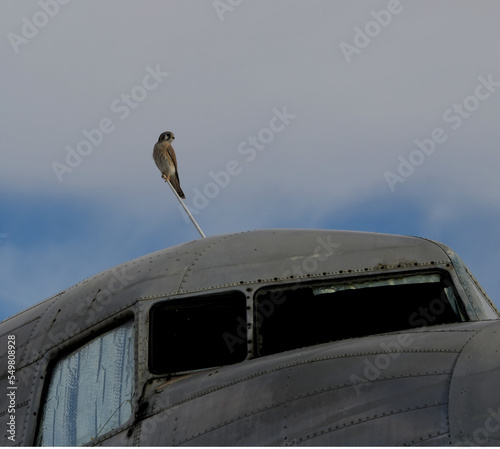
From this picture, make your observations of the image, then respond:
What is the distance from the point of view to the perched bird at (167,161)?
19.1 metres

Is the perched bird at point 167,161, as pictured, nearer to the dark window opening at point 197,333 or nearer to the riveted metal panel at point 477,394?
the dark window opening at point 197,333

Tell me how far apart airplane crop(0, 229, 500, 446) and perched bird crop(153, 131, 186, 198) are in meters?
6.70

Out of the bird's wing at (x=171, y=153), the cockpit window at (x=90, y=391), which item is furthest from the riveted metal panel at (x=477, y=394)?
the bird's wing at (x=171, y=153)

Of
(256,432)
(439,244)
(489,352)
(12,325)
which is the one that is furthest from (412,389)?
(12,325)

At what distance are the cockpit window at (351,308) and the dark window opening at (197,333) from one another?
256mm

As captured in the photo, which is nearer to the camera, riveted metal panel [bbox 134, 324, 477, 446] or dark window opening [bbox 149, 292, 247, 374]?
riveted metal panel [bbox 134, 324, 477, 446]

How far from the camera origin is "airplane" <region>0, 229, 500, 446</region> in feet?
27.4

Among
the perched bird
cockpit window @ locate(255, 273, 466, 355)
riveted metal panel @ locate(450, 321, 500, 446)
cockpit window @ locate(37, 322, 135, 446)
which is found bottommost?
riveted metal panel @ locate(450, 321, 500, 446)

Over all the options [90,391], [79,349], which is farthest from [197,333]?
[79,349]

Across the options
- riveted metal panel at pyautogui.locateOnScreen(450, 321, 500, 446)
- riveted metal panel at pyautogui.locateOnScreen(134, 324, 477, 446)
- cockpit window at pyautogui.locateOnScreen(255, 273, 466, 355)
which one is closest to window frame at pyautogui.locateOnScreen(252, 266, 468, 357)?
cockpit window at pyautogui.locateOnScreen(255, 273, 466, 355)

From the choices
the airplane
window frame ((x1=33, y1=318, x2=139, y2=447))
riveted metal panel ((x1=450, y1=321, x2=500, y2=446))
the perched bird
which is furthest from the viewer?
the perched bird

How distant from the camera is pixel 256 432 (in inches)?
335

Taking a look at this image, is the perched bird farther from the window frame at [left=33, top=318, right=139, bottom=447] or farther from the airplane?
the window frame at [left=33, top=318, right=139, bottom=447]

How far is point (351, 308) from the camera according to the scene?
1054cm
